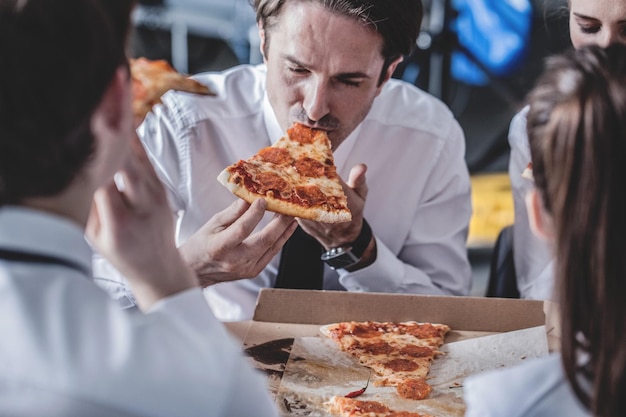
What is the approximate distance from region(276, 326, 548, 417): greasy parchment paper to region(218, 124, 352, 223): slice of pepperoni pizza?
0.35m

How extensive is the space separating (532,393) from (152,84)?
89cm

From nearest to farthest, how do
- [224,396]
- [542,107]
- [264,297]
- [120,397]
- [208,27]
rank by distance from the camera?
[120,397]
[224,396]
[542,107]
[264,297]
[208,27]

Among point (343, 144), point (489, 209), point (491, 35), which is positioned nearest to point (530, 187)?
point (343, 144)

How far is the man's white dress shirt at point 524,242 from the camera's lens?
2615 millimetres

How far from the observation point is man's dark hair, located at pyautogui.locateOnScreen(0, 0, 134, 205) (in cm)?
97

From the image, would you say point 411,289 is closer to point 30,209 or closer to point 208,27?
point 30,209

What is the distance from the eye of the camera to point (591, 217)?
42.9 inches

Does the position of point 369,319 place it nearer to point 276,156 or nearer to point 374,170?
point 276,156

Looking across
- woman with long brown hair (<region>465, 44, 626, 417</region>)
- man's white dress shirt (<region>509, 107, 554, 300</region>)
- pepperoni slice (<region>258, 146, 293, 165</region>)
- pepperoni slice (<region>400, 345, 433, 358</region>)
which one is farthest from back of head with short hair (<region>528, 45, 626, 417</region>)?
man's white dress shirt (<region>509, 107, 554, 300</region>)

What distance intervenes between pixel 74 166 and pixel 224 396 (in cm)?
35

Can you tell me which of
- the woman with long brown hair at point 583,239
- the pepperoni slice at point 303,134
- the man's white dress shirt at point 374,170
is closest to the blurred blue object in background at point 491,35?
the man's white dress shirt at point 374,170

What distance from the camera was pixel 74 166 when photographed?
1.06 m

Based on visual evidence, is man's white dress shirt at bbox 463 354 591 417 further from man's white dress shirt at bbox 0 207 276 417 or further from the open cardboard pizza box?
the open cardboard pizza box

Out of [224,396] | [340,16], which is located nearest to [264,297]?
[340,16]
